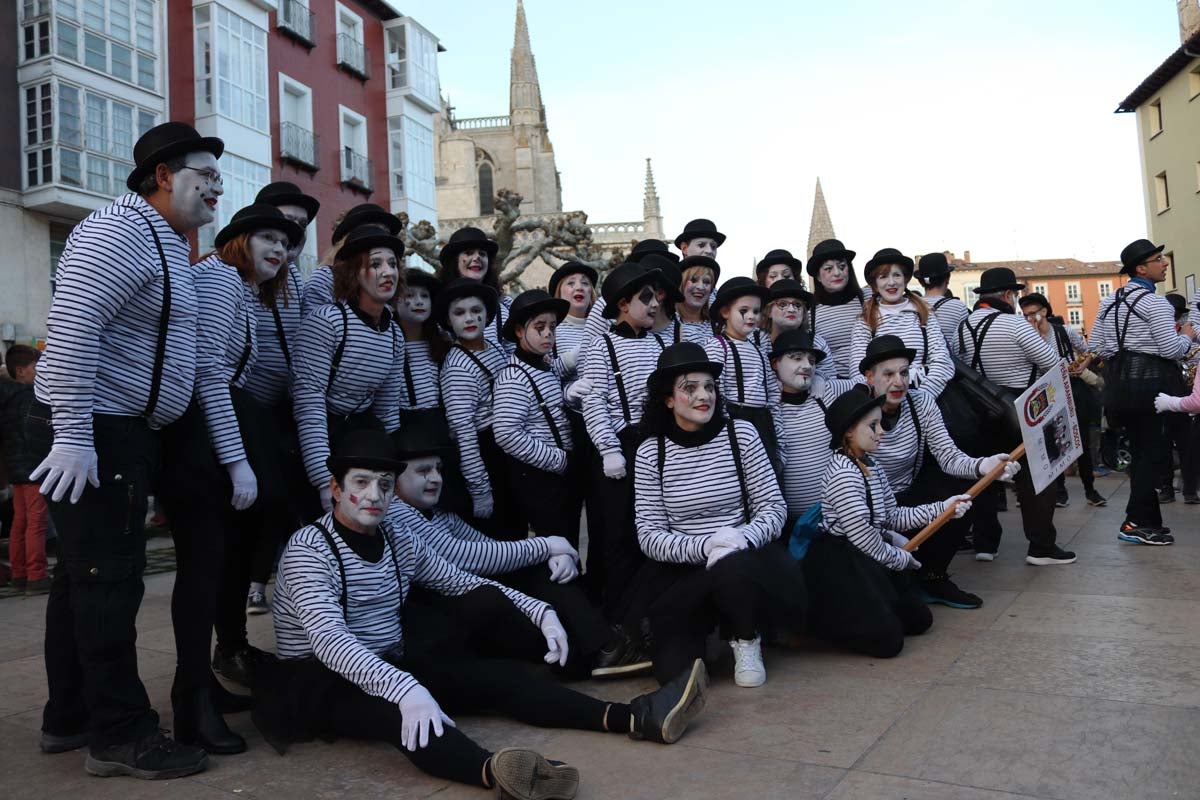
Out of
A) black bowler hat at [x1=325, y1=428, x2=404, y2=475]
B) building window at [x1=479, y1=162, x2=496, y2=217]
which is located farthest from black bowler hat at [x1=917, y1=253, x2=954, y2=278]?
building window at [x1=479, y1=162, x2=496, y2=217]

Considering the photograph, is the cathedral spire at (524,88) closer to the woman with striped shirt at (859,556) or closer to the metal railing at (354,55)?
the metal railing at (354,55)

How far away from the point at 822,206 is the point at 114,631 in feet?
263

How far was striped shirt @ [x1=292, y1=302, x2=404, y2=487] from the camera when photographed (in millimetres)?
4719

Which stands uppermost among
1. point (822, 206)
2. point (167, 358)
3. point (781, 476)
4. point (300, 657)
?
point (822, 206)

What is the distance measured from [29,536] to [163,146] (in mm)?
5271

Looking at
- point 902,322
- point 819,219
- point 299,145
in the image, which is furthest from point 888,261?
point 819,219

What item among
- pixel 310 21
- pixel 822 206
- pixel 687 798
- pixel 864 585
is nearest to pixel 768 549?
pixel 864 585

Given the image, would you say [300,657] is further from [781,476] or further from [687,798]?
[781,476]

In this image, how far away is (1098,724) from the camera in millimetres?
3770

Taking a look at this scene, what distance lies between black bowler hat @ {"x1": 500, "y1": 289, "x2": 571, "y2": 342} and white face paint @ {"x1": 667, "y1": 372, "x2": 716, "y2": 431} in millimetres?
1192

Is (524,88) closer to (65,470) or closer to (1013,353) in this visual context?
(1013,353)

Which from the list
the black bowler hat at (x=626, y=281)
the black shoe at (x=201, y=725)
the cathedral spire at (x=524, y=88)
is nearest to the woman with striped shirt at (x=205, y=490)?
the black shoe at (x=201, y=725)

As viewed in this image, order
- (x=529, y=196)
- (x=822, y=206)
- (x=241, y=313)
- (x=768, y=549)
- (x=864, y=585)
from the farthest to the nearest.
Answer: (x=822, y=206) → (x=529, y=196) → (x=864, y=585) → (x=768, y=549) → (x=241, y=313)

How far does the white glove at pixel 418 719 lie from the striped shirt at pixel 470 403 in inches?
81.1
